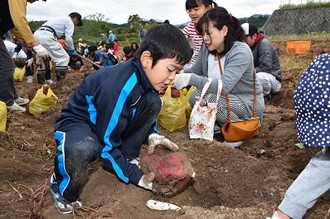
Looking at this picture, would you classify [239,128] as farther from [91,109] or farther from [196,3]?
[196,3]

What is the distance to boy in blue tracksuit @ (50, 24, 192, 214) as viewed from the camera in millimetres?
1812

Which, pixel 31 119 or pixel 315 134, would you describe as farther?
pixel 31 119

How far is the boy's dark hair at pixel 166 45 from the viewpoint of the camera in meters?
1.88

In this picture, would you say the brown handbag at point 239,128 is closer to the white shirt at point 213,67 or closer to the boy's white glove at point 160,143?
the white shirt at point 213,67

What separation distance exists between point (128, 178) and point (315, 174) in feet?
3.38

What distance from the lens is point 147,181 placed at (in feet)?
6.61

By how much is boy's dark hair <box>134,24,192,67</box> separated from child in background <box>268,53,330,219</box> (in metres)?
0.67

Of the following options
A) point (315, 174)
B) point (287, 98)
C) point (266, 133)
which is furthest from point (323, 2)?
point (315, 174)

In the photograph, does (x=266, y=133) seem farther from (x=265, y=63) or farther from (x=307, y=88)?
(x=307, y=88)

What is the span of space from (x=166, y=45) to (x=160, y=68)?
0.45 feet

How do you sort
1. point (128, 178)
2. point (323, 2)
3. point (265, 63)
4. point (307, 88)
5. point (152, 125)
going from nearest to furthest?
1. point (307, 88)
2. point (128, 178)
3. point (152, 125)
4. point (265, 63)
5. point (323, 2)

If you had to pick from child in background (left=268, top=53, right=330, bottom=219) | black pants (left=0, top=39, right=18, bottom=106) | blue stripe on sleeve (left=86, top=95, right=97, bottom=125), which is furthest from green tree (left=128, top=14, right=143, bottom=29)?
child in background (left=268, top=53, right=330, bottom=219)

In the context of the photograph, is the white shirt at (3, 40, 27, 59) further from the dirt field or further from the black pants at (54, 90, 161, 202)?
the black pants at (54, 90, 161, 202)

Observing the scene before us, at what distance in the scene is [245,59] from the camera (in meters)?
2.98
